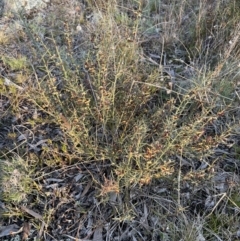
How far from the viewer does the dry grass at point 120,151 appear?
1855mm

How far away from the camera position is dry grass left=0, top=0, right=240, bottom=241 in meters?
1.86

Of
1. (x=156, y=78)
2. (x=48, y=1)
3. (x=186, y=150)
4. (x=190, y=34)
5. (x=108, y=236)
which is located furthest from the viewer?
(x=48, y=1)

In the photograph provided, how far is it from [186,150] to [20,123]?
3.72 feet

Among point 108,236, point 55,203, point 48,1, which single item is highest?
point 48,1

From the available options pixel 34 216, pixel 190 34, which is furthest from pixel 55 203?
pixel 190 34

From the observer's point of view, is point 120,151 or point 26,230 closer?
point 26,230

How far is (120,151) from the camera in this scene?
78.6 inches

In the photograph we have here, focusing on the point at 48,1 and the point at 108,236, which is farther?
the point at 48,1

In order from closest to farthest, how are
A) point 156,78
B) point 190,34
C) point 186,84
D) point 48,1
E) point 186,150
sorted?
1. point 186,150
2. point 156,78
3. point 186,84
4. point 190,34
5. point 48,1

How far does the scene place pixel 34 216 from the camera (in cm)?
190

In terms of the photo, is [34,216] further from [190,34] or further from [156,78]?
[190,34]

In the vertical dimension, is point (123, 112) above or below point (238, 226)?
above

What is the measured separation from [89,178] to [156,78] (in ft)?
2.65

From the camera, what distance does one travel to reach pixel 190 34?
2844 mm
